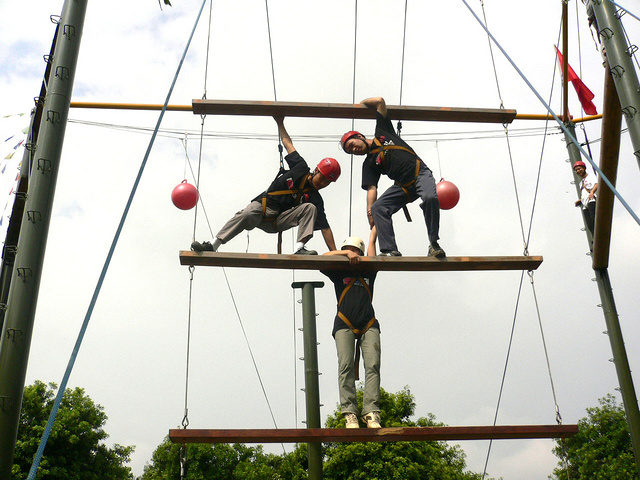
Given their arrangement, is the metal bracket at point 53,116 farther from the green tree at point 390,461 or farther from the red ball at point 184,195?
the green tree at point 390,461

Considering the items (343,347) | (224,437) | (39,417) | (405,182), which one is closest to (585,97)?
(405,182)

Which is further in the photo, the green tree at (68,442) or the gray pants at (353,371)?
the green tree at (68,442)

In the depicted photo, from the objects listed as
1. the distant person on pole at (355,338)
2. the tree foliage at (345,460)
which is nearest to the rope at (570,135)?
the distant person on pole at (355,338)

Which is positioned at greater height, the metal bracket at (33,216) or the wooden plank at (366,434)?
the metal bracket at (33,216)

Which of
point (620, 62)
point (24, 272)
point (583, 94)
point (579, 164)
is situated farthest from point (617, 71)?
point (24, 272)

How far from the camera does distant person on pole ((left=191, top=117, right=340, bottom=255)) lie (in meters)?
6.33

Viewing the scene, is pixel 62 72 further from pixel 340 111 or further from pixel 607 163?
pixel 607 163

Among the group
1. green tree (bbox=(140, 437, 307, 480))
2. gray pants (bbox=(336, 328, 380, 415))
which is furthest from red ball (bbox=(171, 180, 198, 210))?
green tree (bbox=(140, 437, 307, 480))

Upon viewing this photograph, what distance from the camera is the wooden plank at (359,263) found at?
5762 mm

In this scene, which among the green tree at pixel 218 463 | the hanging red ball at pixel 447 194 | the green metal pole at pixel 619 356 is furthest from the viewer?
the green tree at pixel 218 463

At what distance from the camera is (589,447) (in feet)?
92.9

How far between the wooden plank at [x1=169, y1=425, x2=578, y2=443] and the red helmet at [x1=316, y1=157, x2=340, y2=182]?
102 inches

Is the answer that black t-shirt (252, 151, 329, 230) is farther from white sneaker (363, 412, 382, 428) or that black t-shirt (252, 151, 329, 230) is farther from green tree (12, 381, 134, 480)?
green tree (12, 381, 134, 480)

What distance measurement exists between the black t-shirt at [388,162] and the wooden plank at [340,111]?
8.1 inches
